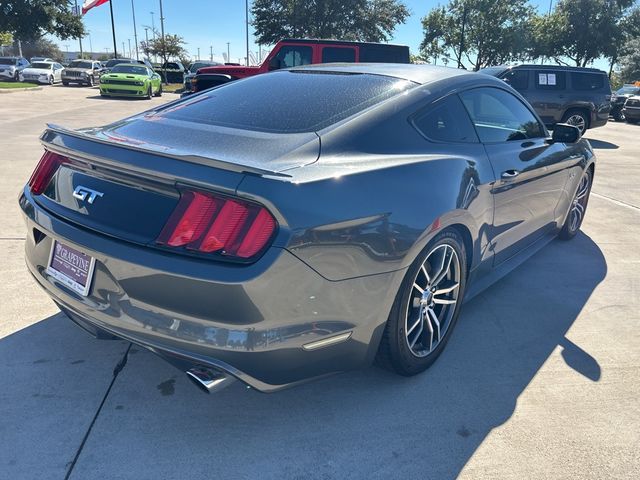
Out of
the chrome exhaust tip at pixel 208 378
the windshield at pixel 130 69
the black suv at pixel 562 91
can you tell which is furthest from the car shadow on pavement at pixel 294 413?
the windshield at pixel 130 69

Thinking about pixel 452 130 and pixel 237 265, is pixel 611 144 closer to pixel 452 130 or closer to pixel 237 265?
pixel 452 130

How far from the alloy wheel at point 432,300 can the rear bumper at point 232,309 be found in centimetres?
43

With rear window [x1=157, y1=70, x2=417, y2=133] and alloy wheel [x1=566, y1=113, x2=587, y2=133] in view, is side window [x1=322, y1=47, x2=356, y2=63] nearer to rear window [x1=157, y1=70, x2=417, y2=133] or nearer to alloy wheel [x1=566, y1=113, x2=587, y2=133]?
alloy wheel [x1=566, y1=113, x2=587, y2=133]

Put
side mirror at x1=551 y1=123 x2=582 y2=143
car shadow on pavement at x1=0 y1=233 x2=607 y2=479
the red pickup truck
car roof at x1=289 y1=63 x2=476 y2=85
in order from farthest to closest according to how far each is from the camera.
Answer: the red pickup truck < side mirror at x1=551 y1=123 x2=582 y2=143 < car roof at x1=289 y1=63 x2=476 y2=85 < car shadow on pavement at x1=0 y1=233 x2=607 y2=479

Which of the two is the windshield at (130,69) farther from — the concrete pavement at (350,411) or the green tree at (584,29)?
the green tree at (584,29)

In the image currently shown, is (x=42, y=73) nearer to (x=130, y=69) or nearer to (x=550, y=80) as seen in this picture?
(x=130, y=69)

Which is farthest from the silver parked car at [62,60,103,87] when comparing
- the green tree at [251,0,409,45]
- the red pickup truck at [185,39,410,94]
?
the red pickup truck at [185,39,410,94]

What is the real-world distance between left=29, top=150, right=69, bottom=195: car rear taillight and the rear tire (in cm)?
1294

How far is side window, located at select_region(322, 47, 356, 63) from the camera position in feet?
38.4

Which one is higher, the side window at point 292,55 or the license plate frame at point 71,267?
the side window at point 292,55

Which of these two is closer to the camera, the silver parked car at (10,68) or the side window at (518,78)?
the side window at (518,78)

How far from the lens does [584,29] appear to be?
1427 inches

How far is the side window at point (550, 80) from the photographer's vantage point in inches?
499

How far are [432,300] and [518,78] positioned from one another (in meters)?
11.6
